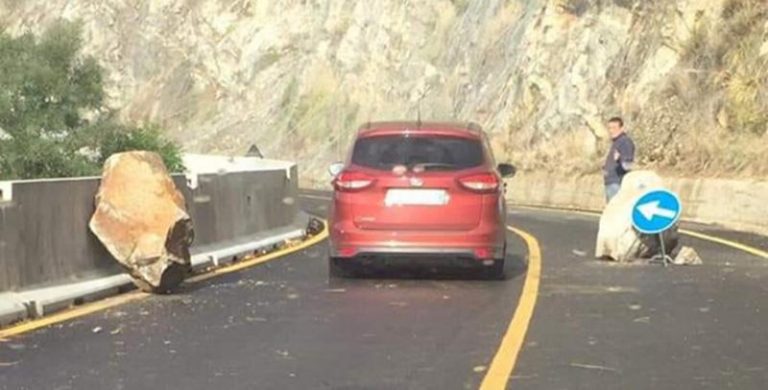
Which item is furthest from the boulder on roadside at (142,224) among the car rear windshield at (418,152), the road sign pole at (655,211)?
the road sign pole at (655,211)

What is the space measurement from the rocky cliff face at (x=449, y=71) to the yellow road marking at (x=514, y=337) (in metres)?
13.9

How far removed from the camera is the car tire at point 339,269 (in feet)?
41.9

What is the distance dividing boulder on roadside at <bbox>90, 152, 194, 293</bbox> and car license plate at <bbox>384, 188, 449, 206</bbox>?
1957 mm

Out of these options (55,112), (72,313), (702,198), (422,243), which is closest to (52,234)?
(72,313)

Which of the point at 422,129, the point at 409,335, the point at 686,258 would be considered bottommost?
the point at 686,258

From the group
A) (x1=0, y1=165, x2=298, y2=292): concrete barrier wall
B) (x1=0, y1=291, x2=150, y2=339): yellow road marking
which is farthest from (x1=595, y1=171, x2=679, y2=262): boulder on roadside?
(x1=0, y1=291, x2=150, y2=339): yellow road marking

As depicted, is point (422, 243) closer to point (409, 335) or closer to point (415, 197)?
point (415, 197)

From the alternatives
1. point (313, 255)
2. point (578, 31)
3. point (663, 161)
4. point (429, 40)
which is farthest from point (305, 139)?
point (313, 255)

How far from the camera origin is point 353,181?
477 inches

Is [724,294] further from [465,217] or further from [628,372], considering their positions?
[628,372]

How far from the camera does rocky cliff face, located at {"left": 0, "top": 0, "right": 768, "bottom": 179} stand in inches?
1167

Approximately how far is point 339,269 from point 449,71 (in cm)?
3337

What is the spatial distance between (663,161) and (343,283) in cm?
1873

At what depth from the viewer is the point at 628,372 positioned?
24.8 ft
